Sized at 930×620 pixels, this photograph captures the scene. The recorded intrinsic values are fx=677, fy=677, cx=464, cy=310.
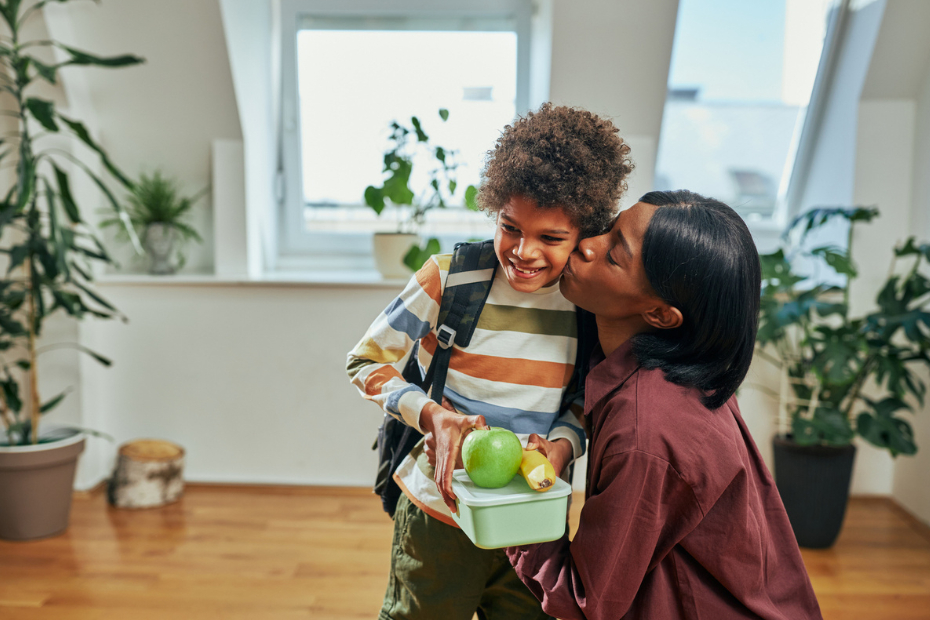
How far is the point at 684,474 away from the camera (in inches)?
31.7

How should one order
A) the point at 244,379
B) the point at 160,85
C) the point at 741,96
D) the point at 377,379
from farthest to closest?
the point at 741,96, the point at 244,379, the point at 160,85, the point at 377,379

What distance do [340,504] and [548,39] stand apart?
6.45ft

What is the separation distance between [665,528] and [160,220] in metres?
2.53

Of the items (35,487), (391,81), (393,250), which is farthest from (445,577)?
(391,81)

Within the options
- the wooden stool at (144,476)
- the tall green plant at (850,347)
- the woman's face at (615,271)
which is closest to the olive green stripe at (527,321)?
the woman's face at (615,271)

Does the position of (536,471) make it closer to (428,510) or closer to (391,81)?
(428,510)

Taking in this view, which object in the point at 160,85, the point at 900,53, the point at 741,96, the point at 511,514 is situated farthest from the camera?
the point at 741,96

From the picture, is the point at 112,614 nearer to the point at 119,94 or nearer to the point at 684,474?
the point at 684,474

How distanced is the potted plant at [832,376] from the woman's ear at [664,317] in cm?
153

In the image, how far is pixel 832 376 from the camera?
2.16 meters

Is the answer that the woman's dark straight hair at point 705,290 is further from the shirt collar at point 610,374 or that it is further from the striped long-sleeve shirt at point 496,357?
the striped long-sleeve shirt at point 496,357

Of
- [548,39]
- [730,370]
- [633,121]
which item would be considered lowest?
[730,370]

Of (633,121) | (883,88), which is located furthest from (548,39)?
(883,88)

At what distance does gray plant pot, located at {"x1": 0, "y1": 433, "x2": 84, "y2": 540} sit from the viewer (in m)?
2.26
